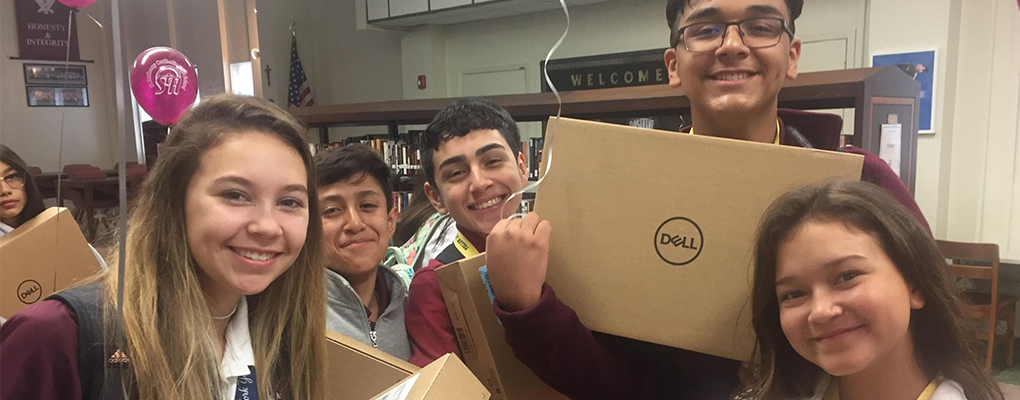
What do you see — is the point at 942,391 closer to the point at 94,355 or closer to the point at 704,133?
the point at 704,133

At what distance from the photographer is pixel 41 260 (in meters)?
1.77

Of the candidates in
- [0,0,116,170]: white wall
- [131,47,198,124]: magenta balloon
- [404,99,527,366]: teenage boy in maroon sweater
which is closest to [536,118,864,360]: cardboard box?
[404,99,527,366]: teenage boy in maroon sweater

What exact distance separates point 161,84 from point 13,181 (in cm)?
66

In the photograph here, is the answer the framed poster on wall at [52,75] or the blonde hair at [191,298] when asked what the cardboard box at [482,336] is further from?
the framed poster on wall at [52,75]

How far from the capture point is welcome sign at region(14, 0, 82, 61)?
6.34 m

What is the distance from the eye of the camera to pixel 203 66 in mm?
6934

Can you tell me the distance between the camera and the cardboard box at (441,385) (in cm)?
83

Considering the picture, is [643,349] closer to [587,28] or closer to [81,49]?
[587,28]

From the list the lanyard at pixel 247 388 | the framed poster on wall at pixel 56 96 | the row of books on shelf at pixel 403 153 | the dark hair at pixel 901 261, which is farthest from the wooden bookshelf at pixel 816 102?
the framed poster on wall at pixel 56 96

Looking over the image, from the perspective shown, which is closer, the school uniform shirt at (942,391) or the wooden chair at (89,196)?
the school uniform shirt at (942,391)

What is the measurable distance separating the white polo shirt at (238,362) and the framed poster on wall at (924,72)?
13.6 ft

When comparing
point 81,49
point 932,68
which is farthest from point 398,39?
point 932,68

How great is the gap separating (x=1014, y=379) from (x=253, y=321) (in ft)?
14.0

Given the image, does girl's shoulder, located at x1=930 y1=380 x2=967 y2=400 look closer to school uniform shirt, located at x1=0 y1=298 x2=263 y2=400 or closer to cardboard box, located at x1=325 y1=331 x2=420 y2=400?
cardboard box, located at x1=325 y1=331 x2=420 y2=400
